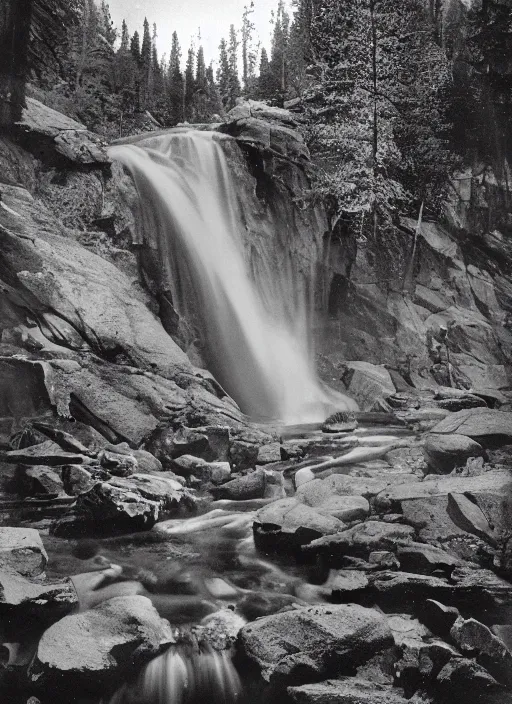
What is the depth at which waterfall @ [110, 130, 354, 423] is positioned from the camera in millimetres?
13406

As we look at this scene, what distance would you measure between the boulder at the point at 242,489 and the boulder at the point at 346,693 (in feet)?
12.9

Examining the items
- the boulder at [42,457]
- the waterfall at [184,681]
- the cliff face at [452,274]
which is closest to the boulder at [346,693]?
the waterfall at [184,681]

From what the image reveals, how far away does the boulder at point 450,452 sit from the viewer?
6875mm

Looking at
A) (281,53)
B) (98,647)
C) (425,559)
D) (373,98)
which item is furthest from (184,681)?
(281,53)

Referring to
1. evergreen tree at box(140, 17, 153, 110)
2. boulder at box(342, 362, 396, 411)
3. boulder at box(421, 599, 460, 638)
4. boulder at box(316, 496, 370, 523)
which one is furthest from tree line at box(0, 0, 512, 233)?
evergreen tree at box(140, 17, 153, 110)

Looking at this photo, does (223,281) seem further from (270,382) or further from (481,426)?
(481,426)

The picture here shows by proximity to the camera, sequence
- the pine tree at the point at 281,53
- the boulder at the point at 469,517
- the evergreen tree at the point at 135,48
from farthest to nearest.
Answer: the evergreen tree at the point at 135,48 → the pine tree at the point at 281,53 → the boulder at the point at 469,517

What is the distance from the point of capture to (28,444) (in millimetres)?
7430

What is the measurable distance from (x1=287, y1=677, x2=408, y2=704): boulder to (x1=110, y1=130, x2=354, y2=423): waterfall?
9678 mm

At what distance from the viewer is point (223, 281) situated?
48.0ft

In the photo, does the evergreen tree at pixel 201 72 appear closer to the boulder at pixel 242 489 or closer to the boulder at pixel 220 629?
the boulder at pixel 242 489

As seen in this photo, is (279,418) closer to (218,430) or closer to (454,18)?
(218,430)

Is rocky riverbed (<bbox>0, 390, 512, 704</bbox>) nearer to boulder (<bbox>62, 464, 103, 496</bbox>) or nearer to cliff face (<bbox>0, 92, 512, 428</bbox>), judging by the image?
boulder (<bbox>62, 464, 103, 496</bbox>)

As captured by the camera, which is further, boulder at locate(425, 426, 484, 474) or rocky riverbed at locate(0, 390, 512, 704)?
boulder at locate(425, 426, 484, 474)
